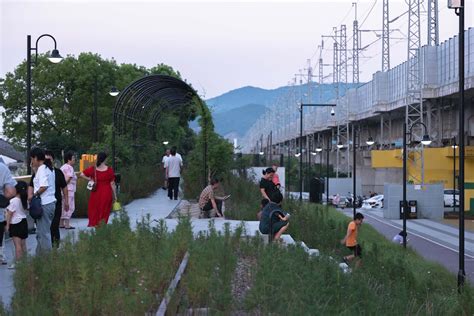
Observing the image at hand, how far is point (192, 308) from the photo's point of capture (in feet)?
22.7

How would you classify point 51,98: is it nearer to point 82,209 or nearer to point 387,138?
point 387,138

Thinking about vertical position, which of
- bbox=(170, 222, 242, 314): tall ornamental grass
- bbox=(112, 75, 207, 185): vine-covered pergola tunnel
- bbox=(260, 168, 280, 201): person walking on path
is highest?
bbox=(112, 75, 207, 185): vine-covered pergola tunnel

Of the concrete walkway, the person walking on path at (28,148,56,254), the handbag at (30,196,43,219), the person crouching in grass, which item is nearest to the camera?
the concrete walkway

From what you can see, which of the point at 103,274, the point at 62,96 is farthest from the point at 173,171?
the point at 62,96

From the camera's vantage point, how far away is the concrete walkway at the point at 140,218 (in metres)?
9.77

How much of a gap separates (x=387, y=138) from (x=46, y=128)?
1351 inches

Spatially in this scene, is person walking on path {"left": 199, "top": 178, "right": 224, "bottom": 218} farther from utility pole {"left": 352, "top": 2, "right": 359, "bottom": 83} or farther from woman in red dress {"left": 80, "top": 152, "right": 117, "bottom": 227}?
utility pole {"left": 352, "top": 2, "right": 359, "bottom": 83}

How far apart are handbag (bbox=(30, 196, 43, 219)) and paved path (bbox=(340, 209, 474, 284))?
1331 centimetres

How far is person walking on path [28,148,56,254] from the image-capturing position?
35.8 ft

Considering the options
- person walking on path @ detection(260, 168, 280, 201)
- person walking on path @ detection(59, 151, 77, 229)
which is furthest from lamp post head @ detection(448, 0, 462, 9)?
person walking on path @ detection(59, 151, 77, 229)

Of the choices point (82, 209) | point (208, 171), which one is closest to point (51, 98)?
point (208, 171)

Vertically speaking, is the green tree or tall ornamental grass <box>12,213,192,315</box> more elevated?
the green tree

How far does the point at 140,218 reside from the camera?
17.4 meters

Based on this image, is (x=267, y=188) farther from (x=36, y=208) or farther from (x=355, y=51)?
(x=355, y=51)
